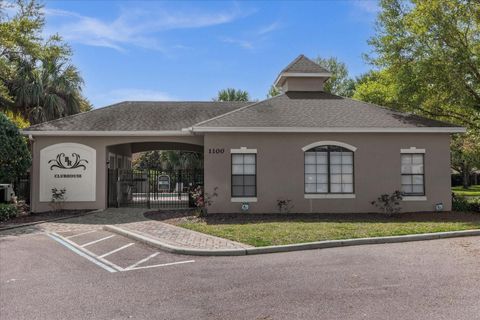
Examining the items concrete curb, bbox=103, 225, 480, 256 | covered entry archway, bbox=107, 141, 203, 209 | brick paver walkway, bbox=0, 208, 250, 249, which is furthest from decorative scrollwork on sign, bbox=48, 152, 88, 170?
concrete curb, bbox=103, 225, 480, 256

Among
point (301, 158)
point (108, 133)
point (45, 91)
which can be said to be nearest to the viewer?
point (301, 158)

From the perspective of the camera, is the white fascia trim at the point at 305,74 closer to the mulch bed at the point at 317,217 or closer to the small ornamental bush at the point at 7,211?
the mulch bed at the point at 317,217

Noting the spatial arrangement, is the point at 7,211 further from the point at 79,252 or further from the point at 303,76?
the point at 303,76

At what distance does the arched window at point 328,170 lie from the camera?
16.5 metres

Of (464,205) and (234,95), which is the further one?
(234,95)

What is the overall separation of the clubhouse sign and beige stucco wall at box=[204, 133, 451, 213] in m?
5.51

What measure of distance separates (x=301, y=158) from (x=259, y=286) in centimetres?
1009

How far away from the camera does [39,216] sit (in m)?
16.5

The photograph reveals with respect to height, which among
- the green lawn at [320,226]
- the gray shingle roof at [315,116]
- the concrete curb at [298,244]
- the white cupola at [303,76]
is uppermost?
the white cupola at [303,76]

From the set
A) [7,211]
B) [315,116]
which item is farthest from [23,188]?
[315,116]

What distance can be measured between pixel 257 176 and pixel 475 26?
12.3 meters

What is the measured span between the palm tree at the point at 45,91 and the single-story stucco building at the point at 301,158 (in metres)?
11.0

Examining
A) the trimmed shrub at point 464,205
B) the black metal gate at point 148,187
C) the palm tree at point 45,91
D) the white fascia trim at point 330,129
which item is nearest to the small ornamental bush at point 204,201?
the white fascia trim at point 330,129

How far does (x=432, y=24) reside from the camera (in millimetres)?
18719
